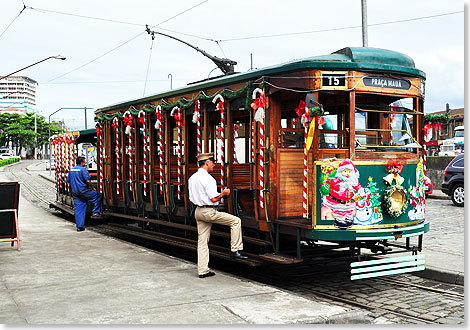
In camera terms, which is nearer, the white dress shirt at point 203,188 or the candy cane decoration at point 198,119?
the white dress shirt at point 203,188

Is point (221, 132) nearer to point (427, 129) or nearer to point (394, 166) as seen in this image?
point (394, 166)

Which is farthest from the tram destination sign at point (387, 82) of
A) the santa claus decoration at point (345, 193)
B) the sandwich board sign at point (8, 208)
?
the sandwich board sign at point (8, 208)

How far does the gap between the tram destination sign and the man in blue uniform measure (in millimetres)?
8151

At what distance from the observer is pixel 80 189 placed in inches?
548

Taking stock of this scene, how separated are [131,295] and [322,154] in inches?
124

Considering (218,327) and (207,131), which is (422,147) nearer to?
(207,131)

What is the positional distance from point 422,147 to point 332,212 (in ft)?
6.56

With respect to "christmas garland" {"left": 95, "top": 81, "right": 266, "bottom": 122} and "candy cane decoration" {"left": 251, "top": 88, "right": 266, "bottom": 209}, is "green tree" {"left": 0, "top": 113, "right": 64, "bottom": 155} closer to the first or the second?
"christmas garland" {"left": 95, "top": 81, "right": 266, "bottom": 122}

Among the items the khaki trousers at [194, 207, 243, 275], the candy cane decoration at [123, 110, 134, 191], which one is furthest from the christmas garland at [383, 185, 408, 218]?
the candy cane decoration at [123, 110, 134, 191]

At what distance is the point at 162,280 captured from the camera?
780 centimetres

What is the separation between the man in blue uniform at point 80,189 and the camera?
13680 millimetres

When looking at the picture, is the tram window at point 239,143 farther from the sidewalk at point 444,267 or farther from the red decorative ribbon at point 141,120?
the sidewalk at point 444,267

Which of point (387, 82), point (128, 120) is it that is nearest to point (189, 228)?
point (128, 120)

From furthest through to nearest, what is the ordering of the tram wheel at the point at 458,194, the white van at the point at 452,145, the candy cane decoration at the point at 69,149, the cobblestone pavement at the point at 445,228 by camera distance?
the white van at the point at 452,145
the tram wheel at the point at 458,194
the candy cane decoration at the point at 69,149
the cobblestone pavement at the point at 445,228
